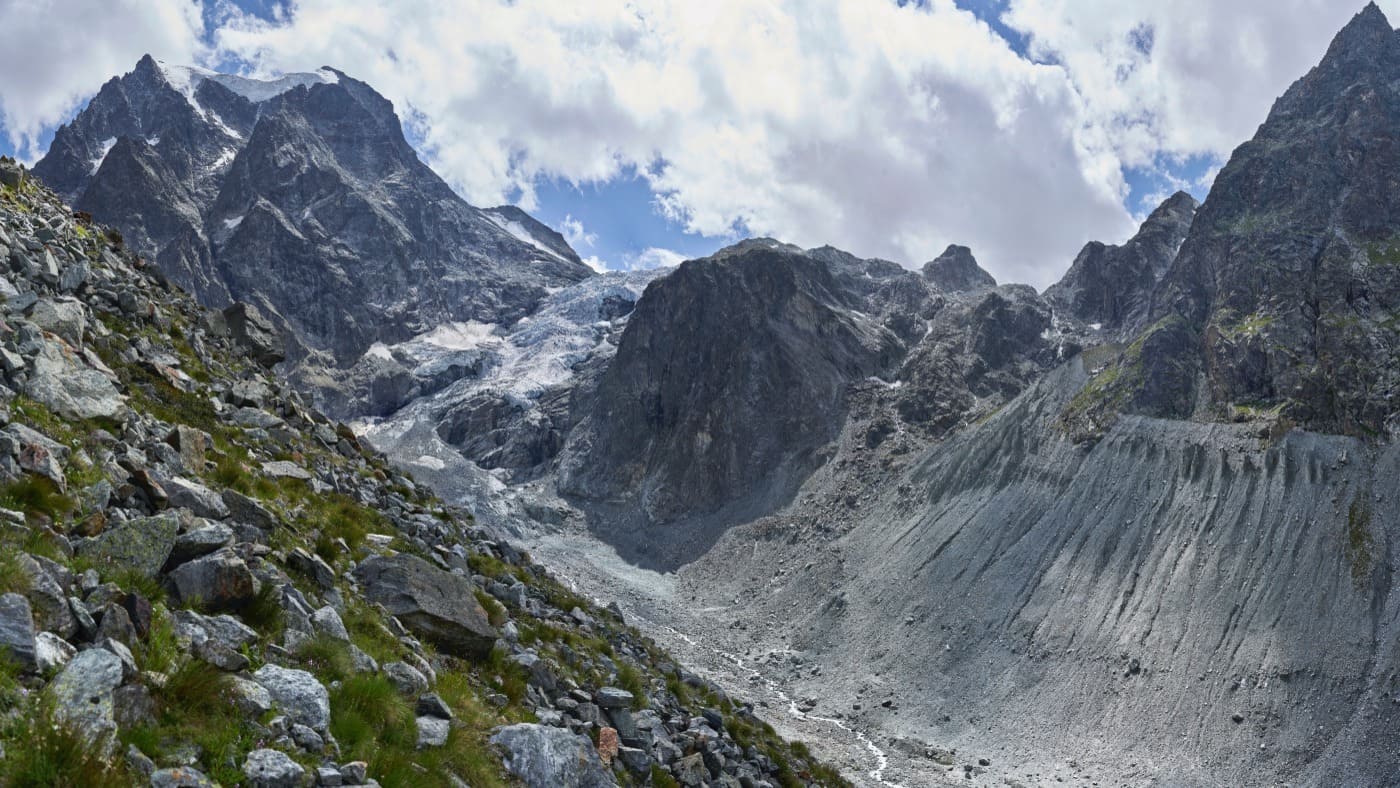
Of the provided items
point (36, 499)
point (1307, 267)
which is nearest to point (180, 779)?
point (36, 499)

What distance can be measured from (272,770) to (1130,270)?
671 ft

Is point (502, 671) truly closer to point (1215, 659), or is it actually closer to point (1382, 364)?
point (1215, 659)

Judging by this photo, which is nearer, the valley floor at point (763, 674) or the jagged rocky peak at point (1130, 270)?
the valley floor at point (763, 674)

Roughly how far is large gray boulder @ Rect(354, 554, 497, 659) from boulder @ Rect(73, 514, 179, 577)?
14.1 ft

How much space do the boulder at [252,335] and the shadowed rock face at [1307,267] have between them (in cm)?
9955

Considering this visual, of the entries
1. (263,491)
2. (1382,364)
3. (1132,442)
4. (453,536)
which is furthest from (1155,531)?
(263,491)

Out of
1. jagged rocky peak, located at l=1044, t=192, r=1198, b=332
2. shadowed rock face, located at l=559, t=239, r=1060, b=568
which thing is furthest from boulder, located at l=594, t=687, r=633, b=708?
jagged rocky peak, located at l=1044, t=192, r=1198, b=332

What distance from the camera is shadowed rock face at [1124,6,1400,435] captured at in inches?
3836

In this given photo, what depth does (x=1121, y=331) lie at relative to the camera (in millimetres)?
168500

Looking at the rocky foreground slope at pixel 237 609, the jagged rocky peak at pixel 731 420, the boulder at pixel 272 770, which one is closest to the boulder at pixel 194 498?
the rocky foreground slope at pixel 237 609

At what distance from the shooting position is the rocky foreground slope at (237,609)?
7.74 metres

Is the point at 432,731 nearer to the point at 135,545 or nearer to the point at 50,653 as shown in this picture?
the point at 135,545

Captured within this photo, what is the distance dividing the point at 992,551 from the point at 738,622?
32.9 metres

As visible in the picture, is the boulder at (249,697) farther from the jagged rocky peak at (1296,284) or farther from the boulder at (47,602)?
the jagged rocky peak at (1296,284)
